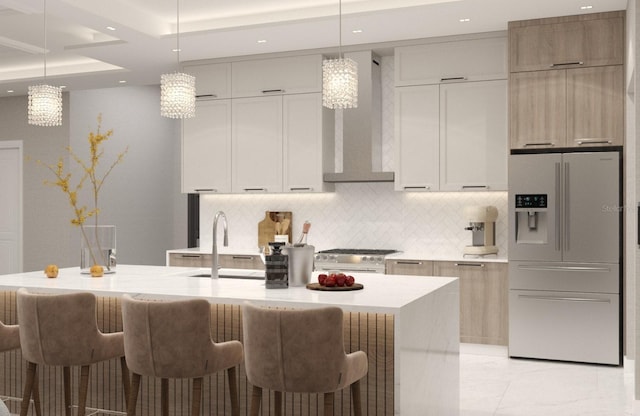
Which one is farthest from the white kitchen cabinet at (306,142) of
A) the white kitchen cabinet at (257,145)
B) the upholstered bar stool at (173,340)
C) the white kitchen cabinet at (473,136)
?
the upholstered bar stool at (173,340)

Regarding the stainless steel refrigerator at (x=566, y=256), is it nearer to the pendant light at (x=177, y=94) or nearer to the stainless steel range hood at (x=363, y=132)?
the stainless steel range hood at (x=363, y=132)

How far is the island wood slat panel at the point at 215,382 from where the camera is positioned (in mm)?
3250

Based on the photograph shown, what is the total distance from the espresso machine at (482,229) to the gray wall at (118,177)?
16.8ft

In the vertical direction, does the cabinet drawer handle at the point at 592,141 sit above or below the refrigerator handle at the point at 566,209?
above

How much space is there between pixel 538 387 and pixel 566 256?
1.20 m

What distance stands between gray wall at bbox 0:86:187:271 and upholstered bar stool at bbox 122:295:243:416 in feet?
19.8

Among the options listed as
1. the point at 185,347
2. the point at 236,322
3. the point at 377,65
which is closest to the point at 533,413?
the point at 236,322

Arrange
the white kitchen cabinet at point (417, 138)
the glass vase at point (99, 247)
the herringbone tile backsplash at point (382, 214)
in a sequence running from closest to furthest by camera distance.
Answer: the glass vase at point (99, 247) → the white kitchen cabinet at point (417, 138) → the herringbone tile backsplash at point (382, 214)

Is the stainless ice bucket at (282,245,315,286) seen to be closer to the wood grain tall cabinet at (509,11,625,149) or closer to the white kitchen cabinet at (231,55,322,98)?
the wood grain tall cabinet at (509,11,625,149)

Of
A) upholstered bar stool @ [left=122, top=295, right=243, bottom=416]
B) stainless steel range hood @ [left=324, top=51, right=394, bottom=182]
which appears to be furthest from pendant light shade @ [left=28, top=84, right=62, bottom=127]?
stainless steel range hood @ [left=324, top=51, right=394, bottom=182]

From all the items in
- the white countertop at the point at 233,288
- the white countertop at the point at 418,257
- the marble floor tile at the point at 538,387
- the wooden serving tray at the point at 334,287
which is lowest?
the marble floor tile at the point at 538,387

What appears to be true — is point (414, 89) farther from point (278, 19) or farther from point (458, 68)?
point (278, 19)

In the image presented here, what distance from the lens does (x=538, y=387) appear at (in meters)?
4.98

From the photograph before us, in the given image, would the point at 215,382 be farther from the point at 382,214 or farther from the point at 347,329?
the point at 382,214
